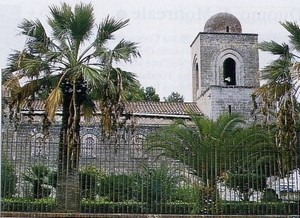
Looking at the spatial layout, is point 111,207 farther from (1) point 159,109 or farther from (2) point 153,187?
(1) point 159,109

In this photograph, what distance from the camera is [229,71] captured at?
37.6 metres

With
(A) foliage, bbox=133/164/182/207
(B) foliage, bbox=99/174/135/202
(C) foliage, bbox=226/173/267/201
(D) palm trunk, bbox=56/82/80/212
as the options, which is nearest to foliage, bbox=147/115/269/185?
(C) foliage, bbox=226/173/267/201

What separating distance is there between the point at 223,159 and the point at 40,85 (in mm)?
5230

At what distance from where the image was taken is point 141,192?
11.7 metres

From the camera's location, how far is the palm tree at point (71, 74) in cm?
1237

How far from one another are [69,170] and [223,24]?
27106 mm

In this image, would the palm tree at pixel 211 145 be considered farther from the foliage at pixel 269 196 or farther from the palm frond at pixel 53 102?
the palm frond at pixel 53 102

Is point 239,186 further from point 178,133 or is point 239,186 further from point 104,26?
point 104,26

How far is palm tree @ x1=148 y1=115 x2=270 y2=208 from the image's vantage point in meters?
12.4

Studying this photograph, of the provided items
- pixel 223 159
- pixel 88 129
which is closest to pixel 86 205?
pixel 223 159

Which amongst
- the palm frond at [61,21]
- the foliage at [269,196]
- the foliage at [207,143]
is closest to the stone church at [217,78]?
the foliage at [207,143]

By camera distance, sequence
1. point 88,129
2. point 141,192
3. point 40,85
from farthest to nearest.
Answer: point 88,129 → point 40,85 → point 141,192

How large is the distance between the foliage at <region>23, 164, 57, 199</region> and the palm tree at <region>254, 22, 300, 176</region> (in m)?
5.73

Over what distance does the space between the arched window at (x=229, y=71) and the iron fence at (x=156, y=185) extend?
24634 millimetres
